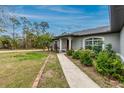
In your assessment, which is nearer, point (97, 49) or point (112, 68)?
point (112, 68)

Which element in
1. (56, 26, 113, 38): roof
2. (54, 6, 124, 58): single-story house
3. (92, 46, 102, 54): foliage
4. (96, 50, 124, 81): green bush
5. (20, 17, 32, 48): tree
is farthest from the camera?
(20, 17, 32, 48): tree

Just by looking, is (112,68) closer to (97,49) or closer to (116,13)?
(116,13)

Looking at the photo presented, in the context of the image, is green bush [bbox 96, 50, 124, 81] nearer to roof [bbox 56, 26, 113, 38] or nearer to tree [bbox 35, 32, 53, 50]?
roof [bbox 56, 26, 113, 38]

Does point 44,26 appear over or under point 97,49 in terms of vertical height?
over

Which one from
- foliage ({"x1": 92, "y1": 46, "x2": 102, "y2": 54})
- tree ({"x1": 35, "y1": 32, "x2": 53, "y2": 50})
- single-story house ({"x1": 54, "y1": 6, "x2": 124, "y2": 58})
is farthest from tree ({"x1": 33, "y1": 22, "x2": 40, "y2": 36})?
foliage ({"x1": 92, "y1": 46, "x2": 102, "y2": 54})

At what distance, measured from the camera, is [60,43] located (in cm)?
1827

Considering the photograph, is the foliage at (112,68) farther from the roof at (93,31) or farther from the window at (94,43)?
the roof at (93,31)

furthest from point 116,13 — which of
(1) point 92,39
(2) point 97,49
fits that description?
(1) point 92,39

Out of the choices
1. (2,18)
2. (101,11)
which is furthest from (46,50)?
(2,18)

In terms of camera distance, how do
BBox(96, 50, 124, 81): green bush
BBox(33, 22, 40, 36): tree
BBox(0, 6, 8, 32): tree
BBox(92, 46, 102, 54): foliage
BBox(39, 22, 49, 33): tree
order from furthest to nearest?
BBox(33, 22, 40, 36): tree → BBox(39, 22, 49, 33): tree → BBox(92, 46, 102, 54): foliage → BBox(0, 6, 8, 32): tree → BBox(96, 50, 124, 81): green bush

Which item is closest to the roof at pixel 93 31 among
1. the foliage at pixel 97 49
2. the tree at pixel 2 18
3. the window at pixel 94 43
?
the window at pixel 94 43

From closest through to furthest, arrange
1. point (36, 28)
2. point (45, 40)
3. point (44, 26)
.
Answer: point (45, 40) → point (44, 26) → point (36, 28)
